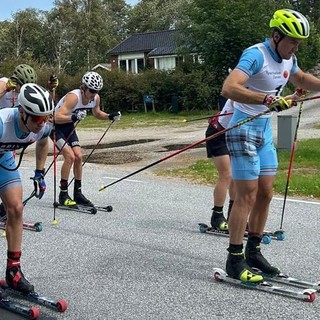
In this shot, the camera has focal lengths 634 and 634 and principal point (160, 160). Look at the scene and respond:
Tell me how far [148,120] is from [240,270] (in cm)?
3089

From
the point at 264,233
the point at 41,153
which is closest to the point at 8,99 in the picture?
the point at 41,153

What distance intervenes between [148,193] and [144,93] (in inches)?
1184

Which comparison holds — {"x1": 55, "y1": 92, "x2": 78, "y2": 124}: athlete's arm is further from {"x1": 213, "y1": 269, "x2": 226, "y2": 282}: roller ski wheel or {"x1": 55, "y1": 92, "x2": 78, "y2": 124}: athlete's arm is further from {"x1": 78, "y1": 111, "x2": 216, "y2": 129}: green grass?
{"x1": 78, "y1": 111, "x2": 216, "y2": 129}: green grass

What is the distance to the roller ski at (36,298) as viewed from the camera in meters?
5.12

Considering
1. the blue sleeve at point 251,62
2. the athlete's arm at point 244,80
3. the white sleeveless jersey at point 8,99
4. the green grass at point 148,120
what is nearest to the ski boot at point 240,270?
the athlete's arm at point 244,80

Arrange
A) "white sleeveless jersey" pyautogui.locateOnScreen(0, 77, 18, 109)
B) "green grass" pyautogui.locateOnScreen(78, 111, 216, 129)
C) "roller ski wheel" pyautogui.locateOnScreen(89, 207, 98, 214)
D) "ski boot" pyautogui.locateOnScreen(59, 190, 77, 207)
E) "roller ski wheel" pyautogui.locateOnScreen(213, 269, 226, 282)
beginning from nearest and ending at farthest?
"roller ski wheel" pyautogui.locateOnScreen(213, 269, 226, 282) < "white sleeveless jersey" pyautogui.locateOnScreen(0, 77, 18, 109) < "roller ski wheel" pyautogui.locateOnScreen(89, 207, 98, 214) < "ski boot" pyautogui.locateOnScreen(59, 190, 77, 207) < "green grass" pyautogui.locateOnScreen(78, 111, 216, 129)

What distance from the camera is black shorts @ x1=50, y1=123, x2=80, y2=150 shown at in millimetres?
10055

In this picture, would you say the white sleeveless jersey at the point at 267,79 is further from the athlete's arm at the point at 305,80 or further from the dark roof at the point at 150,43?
the dark roof at the point at 150,43

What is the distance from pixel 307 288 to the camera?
5629 millimetres

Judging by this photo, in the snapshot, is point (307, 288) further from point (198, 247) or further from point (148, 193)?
point (148, 193)

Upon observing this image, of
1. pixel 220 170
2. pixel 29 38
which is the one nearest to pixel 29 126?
pixel 220 170

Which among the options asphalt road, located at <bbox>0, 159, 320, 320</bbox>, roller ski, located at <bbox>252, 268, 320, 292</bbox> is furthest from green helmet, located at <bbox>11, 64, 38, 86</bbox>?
roller ski, located at <bbox>252, 268, 320, 292</bbox>

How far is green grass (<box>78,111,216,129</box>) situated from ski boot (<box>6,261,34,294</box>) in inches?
995

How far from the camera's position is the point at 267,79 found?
5656 mm
